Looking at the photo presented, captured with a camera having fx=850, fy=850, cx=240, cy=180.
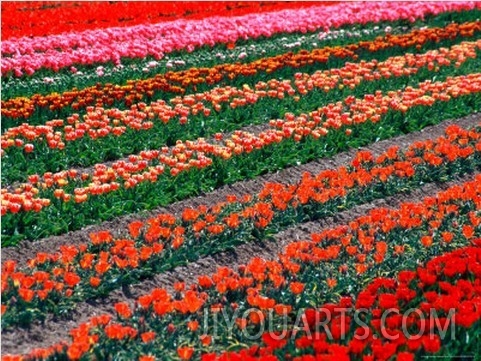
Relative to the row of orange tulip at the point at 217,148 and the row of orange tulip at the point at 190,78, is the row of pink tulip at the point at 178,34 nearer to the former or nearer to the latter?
the row of orange tulip at the point at 190,78

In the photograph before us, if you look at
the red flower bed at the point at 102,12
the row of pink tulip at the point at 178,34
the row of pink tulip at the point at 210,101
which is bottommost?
the row of pink tulip at the point at 210,101

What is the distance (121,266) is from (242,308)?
106 centimetres

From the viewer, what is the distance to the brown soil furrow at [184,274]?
19.1 feet

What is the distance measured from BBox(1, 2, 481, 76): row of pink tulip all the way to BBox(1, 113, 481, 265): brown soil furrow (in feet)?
19.1

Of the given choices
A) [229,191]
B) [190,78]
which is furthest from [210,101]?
[229,191]

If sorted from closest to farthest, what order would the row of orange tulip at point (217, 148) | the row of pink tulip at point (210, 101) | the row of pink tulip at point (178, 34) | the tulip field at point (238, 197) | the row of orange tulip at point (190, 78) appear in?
the tulip field at point (238, 197), the row of orange tulip at point (217, 148), the row of pink tulip at point (210, 101), the row of orange tulip at point (190, 78), the row of pink tulip at point (178, 34)

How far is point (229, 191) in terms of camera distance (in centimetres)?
905

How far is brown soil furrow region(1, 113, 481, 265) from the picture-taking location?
7371 mm

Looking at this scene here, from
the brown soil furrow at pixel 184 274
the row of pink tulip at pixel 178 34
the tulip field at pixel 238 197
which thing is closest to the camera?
the tulip field at pixel 238 197

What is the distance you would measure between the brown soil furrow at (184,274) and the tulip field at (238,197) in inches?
0.6

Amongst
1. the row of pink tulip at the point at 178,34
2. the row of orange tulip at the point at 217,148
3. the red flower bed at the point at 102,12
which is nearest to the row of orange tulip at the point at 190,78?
the row of orange tulip at the point at 217,148

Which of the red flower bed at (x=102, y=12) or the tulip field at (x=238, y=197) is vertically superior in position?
the red flower bed at (x=102, y=12)

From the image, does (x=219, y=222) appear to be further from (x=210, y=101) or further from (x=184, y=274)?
(x=210, y=101)

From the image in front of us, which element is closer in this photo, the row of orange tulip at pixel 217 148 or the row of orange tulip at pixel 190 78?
the row of orange tulip at pixel 217 148
